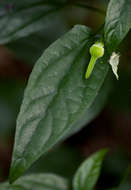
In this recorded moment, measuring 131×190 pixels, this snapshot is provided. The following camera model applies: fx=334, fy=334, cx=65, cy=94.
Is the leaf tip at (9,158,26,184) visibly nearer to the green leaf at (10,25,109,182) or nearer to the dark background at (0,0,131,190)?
the green leaf at (10,25,109,182)

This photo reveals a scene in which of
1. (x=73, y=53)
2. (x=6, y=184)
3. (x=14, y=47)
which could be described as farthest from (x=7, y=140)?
(x=73, y=53)

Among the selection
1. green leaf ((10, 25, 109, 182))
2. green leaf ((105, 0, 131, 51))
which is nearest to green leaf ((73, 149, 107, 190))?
green leaf ((10, 25, 109, 182))

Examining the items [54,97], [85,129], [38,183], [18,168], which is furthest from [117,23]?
[85,129]

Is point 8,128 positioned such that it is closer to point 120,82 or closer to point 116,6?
point 120,82

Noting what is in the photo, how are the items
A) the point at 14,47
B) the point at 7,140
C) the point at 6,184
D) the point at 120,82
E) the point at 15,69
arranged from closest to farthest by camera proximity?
1. the point at 6,184
2. the point at 14,47
3. the point at 120,82
4. the point at 7,140
5. the point at 15,69

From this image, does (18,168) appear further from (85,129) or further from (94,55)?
(85,129)
